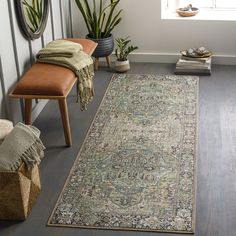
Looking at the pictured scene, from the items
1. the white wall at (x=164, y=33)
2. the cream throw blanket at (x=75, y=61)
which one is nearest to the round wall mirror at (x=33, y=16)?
the cream throw blanket at (x=75, y=61)

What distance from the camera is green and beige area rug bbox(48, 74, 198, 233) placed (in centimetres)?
279

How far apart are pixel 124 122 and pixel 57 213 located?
1268 millimetres

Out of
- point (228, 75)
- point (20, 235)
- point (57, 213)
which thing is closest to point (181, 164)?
point (57, 213)

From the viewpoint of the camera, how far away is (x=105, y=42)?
16.0ft

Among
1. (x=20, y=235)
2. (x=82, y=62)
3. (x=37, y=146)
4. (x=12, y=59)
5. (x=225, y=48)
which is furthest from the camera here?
(x=225, y=48)

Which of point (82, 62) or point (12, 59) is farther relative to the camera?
point (82, 62)

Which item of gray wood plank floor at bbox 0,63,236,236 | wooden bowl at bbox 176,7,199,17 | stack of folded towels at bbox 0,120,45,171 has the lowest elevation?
gray wood plank floor at bbox 0,63,236,236

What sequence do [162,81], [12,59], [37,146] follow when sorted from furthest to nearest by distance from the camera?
[162,81] → [12,59] → [37,146]

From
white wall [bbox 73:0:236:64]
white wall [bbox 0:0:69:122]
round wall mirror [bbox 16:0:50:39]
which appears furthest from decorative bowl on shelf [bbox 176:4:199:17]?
white wall [bbox 0:0:69:122]

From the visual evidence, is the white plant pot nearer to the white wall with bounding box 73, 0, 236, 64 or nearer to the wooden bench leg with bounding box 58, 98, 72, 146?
the white wall with bounding box 73, 0, 236, 64

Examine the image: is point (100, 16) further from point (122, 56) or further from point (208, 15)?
point (208, 15)

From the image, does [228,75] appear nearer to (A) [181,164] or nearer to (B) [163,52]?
(B) [163,52]

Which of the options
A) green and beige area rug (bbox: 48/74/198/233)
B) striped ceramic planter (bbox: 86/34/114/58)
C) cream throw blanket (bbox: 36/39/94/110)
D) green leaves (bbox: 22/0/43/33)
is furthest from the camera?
striped ceramic planter (bbox: 86/34/114/58)

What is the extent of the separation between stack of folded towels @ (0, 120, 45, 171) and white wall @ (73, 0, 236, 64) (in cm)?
254
